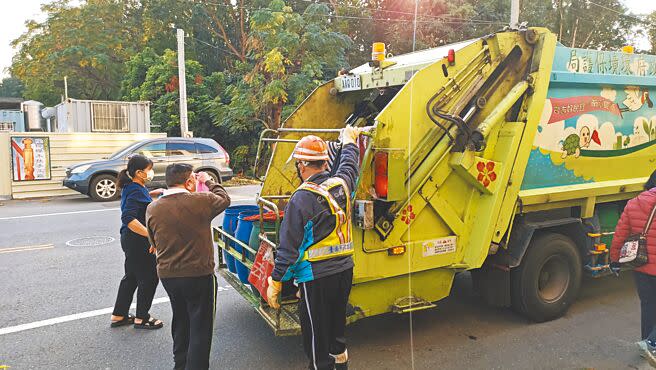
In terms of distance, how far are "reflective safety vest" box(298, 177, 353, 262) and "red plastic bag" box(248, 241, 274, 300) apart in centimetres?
59

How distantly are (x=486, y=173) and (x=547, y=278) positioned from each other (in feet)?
4.50

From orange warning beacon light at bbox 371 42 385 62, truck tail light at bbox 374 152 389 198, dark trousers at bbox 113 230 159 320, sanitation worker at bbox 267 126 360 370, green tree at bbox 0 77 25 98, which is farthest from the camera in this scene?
green tree at bbox 0 77 25 98

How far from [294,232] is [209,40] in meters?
23.7

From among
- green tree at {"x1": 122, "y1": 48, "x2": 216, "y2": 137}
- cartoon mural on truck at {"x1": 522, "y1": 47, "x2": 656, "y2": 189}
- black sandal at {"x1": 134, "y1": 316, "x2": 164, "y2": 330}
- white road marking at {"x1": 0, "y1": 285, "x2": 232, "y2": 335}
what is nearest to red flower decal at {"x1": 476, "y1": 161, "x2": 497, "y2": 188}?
cartoon mural on truck at {"x1": 522, "y1": 47, "x2": 656, "y2": 189}

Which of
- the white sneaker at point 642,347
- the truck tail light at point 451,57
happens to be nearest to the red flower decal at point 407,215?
the truck tail light at point 451,57

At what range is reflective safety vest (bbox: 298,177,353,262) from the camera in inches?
114

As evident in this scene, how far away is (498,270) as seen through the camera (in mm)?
4348

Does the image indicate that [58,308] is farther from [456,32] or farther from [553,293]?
[456,32]

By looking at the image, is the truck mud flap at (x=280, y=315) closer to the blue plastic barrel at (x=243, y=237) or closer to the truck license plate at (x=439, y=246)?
the blue plastic barrel at (x=243, y=237)

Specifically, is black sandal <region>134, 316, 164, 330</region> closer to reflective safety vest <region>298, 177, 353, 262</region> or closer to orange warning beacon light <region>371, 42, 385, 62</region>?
reflective safety vest <region>298, 177, 353, 262</region>

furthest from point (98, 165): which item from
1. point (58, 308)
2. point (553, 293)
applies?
point (553, 293)

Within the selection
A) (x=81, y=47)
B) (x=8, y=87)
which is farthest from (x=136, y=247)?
(x=8, y=87)

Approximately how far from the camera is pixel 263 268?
3477 millimetres

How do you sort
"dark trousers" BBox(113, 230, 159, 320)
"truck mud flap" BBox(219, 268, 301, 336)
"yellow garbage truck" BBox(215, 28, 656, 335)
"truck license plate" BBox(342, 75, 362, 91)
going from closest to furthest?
"truck mud flap" BBox(219, 268, 301, 336)
"yellow garbage truck" BBox(215, 28, 656, 335)
"dark trousers" BBox(113, 230, 159, 320)
"truck license plate" BBox(342, 75, 362, 91)
